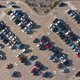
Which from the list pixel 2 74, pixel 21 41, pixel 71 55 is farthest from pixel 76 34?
pixel 2 74

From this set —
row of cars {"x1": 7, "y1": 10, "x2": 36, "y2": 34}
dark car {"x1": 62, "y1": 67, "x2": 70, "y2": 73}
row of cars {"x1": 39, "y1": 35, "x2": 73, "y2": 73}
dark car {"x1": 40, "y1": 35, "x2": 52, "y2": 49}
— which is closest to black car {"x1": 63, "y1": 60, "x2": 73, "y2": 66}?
row of cars {"x1": 39, "y1": 35, "x2": 73, "y2": 73}

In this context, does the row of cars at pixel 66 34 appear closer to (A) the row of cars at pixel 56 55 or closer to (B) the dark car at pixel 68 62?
(B) the dark car at pixel 68 62

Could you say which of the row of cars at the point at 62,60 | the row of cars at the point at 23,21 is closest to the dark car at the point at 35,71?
the row of cars at the point at 62,60

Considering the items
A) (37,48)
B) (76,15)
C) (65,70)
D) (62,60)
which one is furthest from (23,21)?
(65,70)

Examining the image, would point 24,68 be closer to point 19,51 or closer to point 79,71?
point 19,51

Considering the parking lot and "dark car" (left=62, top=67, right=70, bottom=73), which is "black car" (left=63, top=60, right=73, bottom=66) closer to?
the parking lot
